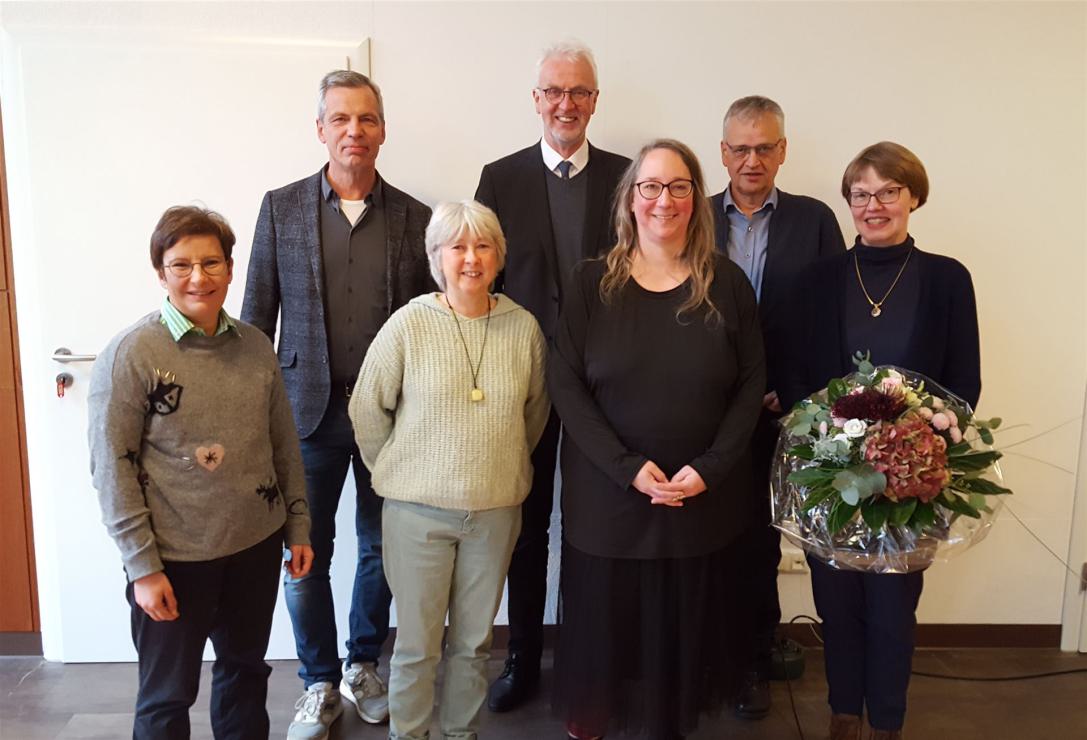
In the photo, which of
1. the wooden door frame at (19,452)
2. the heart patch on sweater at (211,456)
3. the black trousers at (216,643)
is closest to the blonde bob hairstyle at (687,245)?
the heart patch on sweater at (211,456)

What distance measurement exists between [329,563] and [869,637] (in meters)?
1.57

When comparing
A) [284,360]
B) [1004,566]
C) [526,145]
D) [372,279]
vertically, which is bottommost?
[1004,566]

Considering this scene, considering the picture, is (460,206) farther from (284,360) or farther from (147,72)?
(147,72)

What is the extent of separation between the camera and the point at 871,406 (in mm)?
1627

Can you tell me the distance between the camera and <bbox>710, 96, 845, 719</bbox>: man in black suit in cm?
223

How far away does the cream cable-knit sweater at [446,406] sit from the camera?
1803 millimetres

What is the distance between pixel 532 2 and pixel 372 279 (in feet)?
3.86

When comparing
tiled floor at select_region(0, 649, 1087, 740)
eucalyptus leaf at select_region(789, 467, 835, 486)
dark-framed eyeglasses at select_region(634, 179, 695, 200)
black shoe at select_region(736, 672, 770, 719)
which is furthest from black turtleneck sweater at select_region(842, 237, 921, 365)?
tiled floor at select_region(0, 649, 1087, 740)

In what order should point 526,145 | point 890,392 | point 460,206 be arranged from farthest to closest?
point 526,145 < point 460,206 < point 890,392

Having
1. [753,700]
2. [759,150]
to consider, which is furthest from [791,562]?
[759,150]

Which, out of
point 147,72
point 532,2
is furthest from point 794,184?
point 147,72

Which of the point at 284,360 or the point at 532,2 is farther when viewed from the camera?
the point at 532,2

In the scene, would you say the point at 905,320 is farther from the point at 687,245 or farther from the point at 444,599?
the point at 444,599

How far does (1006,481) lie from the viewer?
2861 mm
